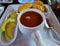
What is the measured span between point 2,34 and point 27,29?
0.09 meters

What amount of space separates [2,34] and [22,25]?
8 cm

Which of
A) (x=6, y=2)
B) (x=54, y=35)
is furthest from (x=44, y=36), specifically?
(x=6, y=2)

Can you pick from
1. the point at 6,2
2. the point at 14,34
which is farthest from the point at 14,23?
the point at 6,2

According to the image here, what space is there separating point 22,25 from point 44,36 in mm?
95

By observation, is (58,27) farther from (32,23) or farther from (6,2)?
(6,2)

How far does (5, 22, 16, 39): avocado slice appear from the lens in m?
0.35

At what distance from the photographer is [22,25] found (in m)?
0.31

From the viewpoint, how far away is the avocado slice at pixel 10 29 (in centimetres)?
35

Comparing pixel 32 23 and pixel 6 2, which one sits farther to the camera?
pixel 6 2

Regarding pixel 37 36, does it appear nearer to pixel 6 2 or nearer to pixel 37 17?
pixel 37 17

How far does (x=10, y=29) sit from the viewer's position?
361mm

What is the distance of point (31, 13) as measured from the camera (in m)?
0.33

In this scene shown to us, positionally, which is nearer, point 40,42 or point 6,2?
point 40,42

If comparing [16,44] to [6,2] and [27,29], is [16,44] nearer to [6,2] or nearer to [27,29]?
[27,29]
